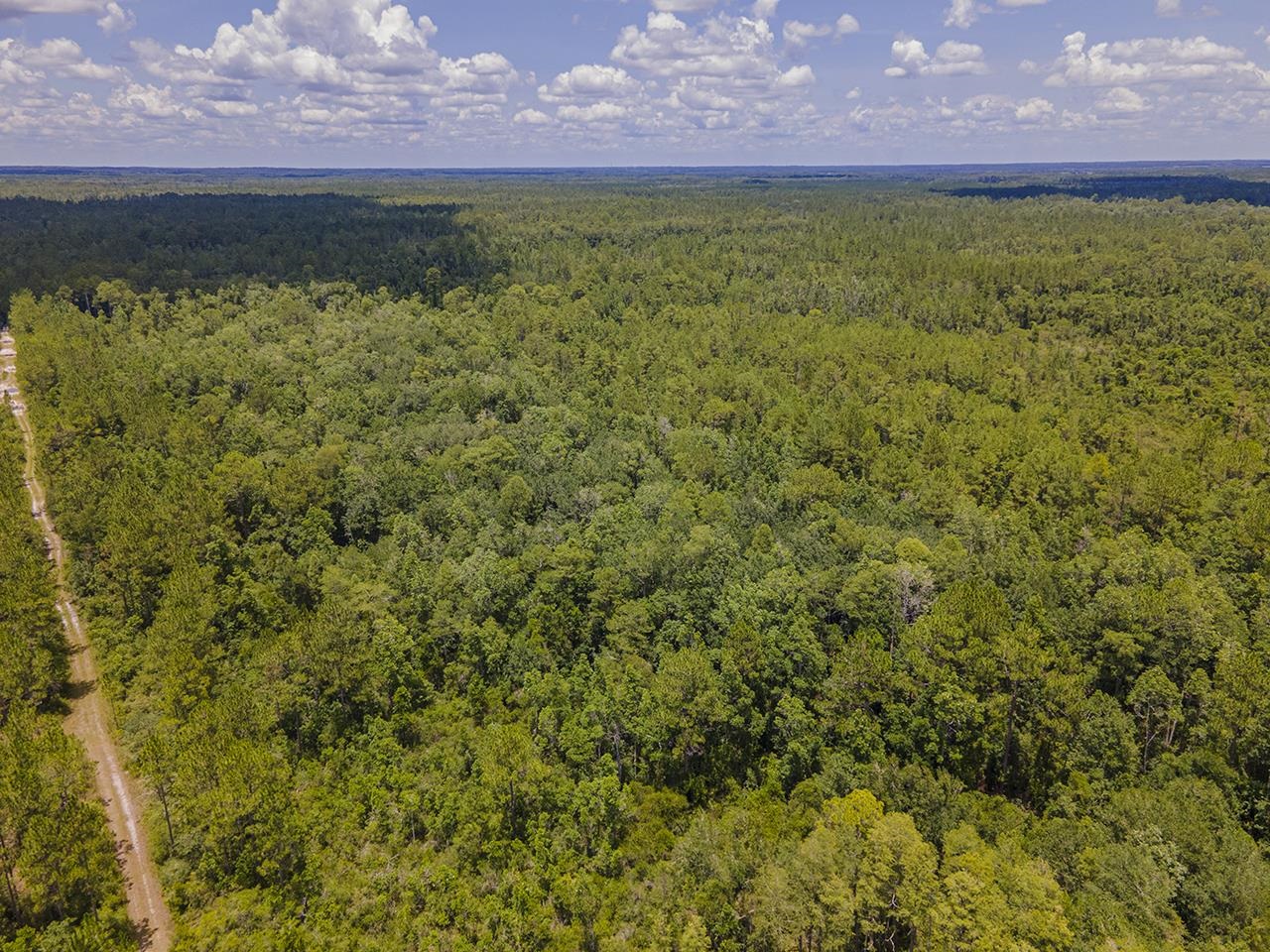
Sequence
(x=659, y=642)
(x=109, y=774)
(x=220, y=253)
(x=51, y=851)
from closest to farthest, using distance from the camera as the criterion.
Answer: (x=51, y=851), (x=109, y=774), (x=659, y=642), (x=220, y=253)

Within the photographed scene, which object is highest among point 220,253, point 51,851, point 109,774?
point 220,253

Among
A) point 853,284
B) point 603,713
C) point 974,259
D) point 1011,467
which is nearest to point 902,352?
point 1011,467

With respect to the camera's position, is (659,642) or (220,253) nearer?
(659,642)

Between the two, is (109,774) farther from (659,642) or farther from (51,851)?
(659,642)

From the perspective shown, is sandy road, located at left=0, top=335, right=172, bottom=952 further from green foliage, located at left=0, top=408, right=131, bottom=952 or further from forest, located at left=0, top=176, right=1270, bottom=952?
green foliage, located at left=0, top=408, right=131, bottom=952

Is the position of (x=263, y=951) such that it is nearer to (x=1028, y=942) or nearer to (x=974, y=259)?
(x=1028, y=942)

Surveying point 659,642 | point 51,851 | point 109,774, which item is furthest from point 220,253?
point 51,851

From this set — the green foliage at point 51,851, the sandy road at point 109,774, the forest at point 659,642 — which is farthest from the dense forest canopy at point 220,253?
the green foliage at point 51,851

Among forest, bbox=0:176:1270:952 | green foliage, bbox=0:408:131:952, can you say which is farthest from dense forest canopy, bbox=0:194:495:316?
green foliage, bbox=0:408:131:952
